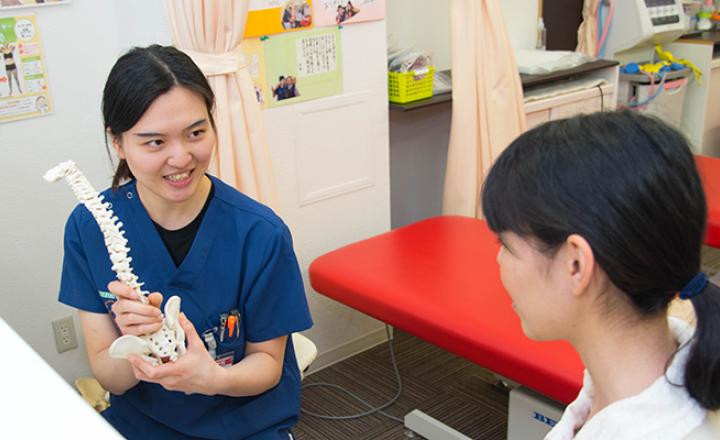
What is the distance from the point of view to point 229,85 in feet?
7.28

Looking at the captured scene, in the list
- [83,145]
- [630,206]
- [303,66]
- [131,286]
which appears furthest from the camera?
[303,66]

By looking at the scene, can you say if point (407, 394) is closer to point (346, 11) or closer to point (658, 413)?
point (346, 11)

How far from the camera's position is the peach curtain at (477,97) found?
9.37 ft

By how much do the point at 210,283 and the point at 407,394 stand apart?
1.41m

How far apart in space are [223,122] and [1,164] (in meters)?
0.64

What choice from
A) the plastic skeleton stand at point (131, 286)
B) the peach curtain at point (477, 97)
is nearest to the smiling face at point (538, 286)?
the plastic skeleton stand at point (131, 286)

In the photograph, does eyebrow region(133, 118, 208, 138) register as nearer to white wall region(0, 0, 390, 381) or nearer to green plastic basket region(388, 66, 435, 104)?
white wall region(0, 0, 390, 381)

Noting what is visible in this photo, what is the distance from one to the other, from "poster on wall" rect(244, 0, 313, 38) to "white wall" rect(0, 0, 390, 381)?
0.19 meters

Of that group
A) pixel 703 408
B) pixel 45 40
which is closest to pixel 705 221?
pixel 703 408

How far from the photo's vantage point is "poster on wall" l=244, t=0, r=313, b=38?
2363 mm

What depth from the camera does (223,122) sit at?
7.23 ft

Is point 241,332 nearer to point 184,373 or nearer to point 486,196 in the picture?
point 184,373

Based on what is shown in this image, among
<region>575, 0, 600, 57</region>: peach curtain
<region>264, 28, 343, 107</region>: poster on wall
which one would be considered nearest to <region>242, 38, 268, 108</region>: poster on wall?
<region>264, 28, 343, 107</region>: poster on wall

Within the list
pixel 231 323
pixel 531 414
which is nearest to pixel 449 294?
pixel 531 414
